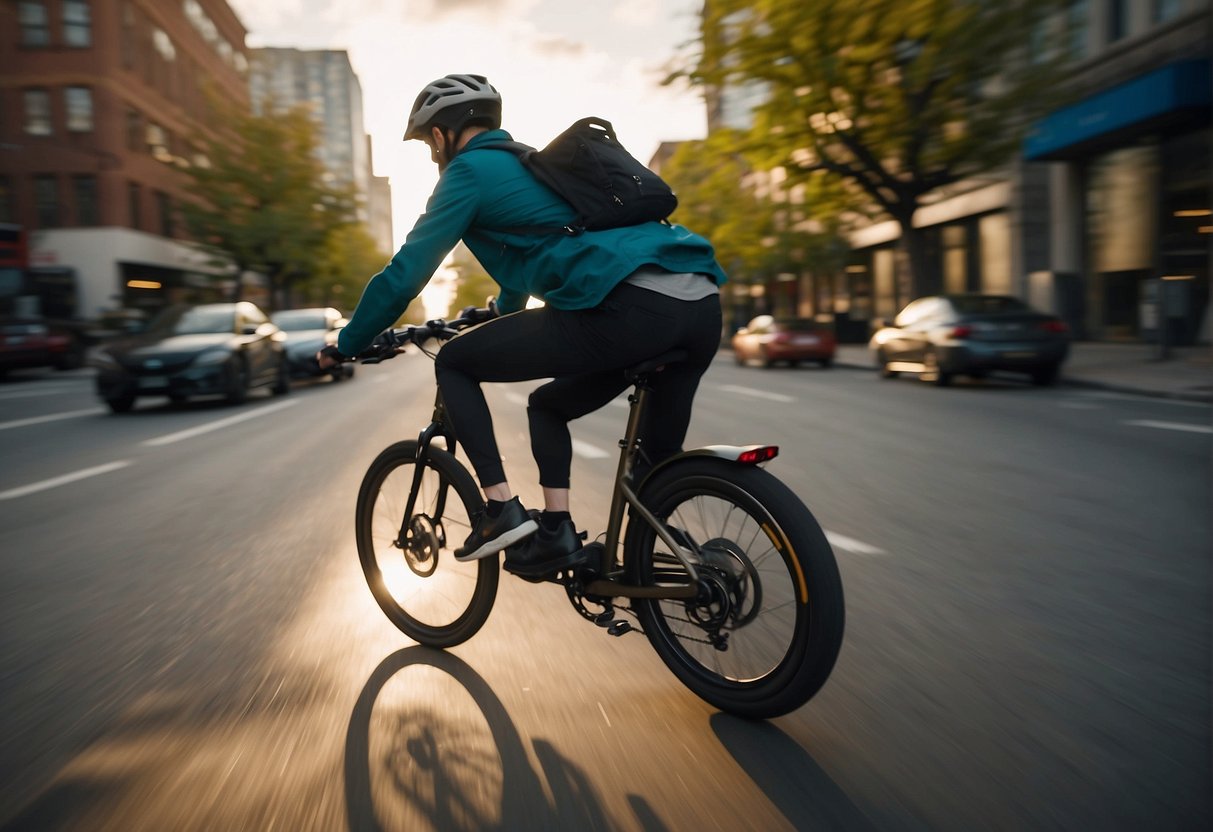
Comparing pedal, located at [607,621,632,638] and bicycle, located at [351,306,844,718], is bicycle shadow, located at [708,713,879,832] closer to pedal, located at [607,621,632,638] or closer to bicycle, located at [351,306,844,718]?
bicycle, located at [351,306,844,718]

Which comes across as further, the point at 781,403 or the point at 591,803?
the point at 781,403

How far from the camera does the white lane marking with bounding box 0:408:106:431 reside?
41.8 feet

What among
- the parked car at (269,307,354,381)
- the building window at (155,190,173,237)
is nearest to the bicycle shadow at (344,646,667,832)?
the parked car at (269,307,354,381)

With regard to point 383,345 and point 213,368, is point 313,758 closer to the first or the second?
point 383,345

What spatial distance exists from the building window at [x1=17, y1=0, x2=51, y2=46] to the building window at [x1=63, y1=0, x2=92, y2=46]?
0.73 m

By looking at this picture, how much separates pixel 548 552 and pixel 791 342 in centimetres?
2086

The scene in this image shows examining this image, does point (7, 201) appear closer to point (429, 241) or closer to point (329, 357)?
point (329, 357)

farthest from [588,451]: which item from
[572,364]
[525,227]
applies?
[525,227]

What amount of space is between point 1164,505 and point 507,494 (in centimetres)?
426

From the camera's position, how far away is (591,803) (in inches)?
96.8

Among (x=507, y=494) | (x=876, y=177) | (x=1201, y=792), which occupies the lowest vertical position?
(x=1201, y=792)

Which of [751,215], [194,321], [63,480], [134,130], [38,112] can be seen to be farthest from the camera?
[134,130]

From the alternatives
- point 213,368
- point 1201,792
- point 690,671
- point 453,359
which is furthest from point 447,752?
point 213,368

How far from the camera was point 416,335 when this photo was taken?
3.63m
